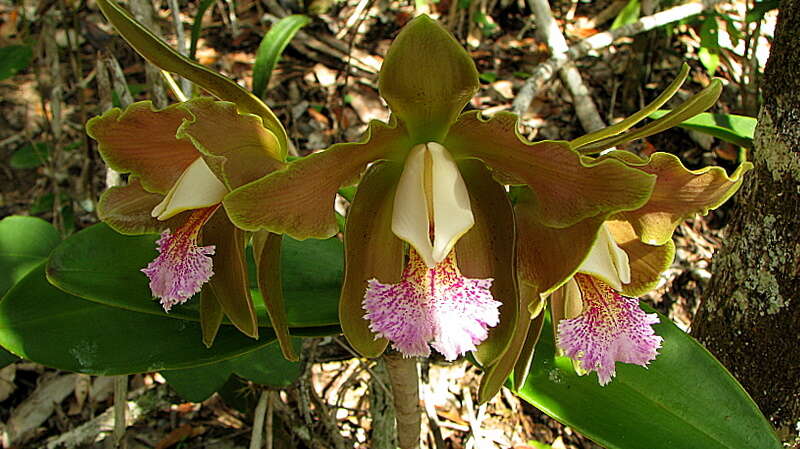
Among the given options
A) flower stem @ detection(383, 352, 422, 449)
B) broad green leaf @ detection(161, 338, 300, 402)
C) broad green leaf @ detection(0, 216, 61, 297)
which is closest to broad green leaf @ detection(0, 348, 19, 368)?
broad green leaf @ detection(0, 216, 61, 297)

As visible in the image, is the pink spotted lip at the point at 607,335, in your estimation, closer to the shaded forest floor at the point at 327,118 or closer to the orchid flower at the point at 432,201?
the orchid flower at the point at 432,201

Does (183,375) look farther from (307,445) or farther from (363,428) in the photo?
(363,428)

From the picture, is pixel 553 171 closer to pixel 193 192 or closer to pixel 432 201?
pixel 432 201

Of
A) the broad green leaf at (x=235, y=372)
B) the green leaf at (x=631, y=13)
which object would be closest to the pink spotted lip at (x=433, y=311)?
the broad green leaf at (x=235, y=372)

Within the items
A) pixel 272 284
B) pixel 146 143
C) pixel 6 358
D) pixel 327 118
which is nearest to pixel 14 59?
pixel 327 118

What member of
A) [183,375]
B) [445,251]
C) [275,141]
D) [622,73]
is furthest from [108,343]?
[622,73]

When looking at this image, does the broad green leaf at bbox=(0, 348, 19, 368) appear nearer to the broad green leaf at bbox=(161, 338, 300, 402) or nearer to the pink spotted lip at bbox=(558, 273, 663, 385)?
the broad green leaf at bbox=(161, 338, 300, 402)
